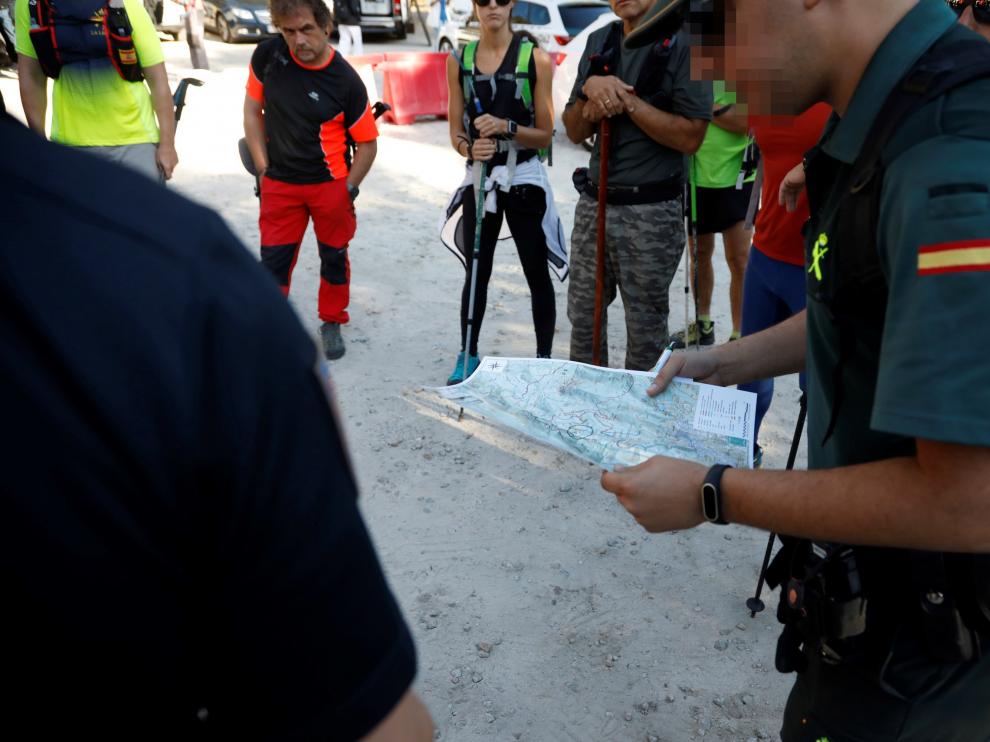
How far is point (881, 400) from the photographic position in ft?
3.67

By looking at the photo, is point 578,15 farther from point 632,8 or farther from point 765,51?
point 765,51

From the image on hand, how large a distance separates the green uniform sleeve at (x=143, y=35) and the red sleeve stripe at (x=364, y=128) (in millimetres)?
1163

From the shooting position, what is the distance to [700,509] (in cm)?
144

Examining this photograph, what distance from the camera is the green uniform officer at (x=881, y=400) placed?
105 centimetres

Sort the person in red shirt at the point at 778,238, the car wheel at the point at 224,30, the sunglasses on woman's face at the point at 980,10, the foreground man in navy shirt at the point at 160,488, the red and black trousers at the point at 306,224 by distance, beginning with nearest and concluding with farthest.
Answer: the foreground man in navy shirt at the point at 160,488
the person in red shirt at the point at 778,238
the sunglasses on woman's face at the point at 980,10
the red and black trousers at the point at 306,224
the car wheel at the point at 224,30

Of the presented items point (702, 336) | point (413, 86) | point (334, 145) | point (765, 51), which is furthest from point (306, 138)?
point (413, 86)

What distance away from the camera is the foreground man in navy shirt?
1.92 ft

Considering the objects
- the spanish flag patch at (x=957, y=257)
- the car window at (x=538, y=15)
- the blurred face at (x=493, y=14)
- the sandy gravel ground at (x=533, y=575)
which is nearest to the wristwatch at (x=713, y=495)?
the spanish flag patch at (x=957, y=257)

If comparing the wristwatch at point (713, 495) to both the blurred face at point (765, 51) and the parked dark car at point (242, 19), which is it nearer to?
the blurred face at point (765, 51)

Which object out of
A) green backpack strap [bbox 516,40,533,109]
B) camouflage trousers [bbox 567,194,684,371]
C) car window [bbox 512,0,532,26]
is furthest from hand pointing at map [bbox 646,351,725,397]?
car window [bbox 512,0,532,26]

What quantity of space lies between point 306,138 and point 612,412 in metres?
3.49

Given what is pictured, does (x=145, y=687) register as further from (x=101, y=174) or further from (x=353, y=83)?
(x=353, y=83)

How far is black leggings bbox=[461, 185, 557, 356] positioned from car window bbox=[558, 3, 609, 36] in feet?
24.1

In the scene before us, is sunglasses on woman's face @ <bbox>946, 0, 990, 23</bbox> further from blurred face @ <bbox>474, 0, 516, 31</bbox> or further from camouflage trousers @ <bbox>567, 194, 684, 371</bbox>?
blurred face @ <bbox>474, 0, 516, 31</bbox>
